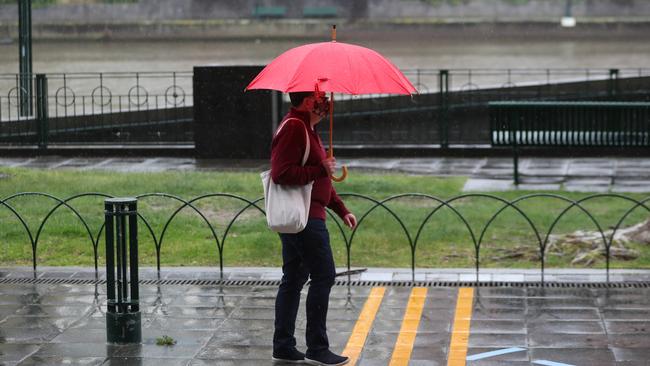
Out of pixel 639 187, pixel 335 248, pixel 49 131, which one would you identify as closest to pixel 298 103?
pixel 335 248

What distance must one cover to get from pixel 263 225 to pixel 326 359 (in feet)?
15.4

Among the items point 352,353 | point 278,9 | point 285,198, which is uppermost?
point 278,9

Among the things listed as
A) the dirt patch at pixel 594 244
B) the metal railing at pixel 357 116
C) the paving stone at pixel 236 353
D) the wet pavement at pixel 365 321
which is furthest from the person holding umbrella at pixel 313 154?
the metal railing at pixel 357 116

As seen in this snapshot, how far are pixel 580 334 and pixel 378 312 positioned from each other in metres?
1.36

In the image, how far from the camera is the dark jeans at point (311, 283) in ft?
20.9

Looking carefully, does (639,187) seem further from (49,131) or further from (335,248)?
(49,131)

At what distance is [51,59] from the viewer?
41750 millimetres

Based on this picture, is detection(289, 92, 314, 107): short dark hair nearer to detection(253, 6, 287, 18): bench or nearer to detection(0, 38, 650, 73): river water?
detection(0, 38, 650, 73): river water

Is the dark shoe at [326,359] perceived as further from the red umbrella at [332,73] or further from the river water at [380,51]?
the river water at [380,51]

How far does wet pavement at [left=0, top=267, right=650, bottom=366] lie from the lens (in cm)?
676

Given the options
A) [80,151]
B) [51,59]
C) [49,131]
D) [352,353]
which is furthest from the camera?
[51,59]

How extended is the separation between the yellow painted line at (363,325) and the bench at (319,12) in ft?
160

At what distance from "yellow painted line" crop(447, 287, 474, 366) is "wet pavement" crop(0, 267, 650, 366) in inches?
0.5

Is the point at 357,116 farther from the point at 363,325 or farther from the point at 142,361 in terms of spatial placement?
the point at 142,361
